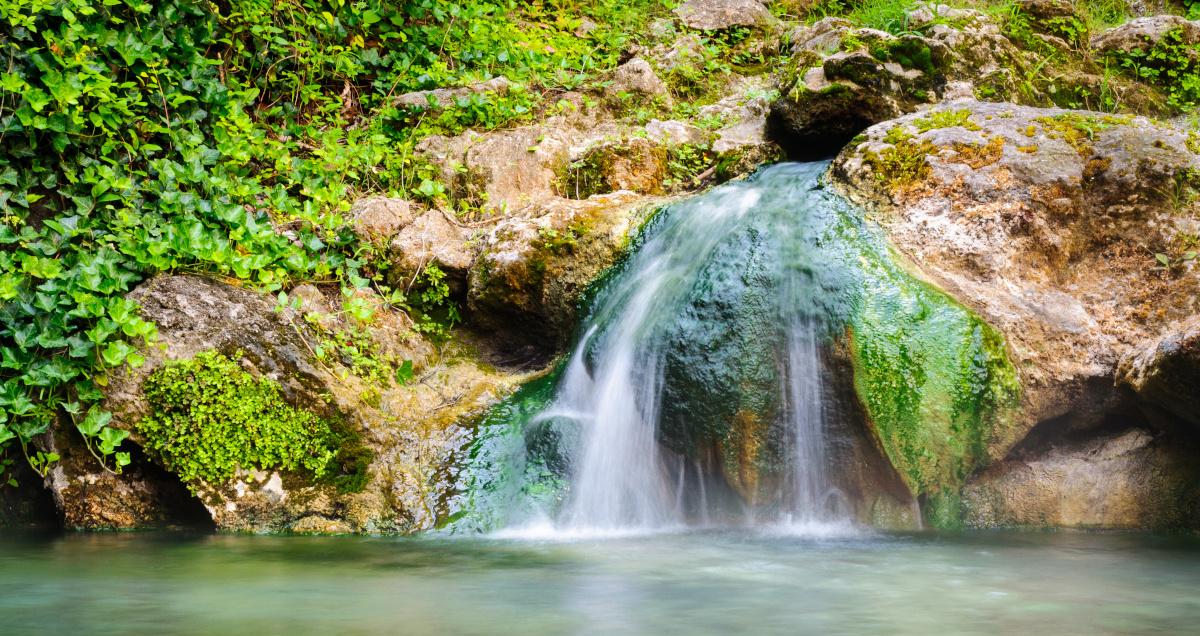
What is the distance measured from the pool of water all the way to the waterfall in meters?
0.37

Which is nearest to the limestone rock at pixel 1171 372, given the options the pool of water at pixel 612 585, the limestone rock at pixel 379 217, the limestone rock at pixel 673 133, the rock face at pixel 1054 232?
the rock face at pixel 1054 232

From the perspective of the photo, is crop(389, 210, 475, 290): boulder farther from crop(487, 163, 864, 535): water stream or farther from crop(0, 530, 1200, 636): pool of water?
crop(0, 530, 1200, 636): pool of water

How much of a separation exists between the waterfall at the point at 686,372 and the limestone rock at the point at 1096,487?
0.88m

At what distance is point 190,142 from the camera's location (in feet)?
18.6

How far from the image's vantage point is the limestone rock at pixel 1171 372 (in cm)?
386

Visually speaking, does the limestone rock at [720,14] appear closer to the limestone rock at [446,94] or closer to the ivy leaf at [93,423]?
the limestone rock at [446,94]

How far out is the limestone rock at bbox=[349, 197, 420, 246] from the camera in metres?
6.09

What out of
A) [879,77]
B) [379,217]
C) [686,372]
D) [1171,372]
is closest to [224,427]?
[379,217]

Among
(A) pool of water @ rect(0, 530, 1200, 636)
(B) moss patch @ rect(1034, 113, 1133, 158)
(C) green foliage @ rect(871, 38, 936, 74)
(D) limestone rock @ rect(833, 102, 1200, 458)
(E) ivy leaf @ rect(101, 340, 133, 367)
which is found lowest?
(A) pool of water @ rect(0, 530, 1200, 636)

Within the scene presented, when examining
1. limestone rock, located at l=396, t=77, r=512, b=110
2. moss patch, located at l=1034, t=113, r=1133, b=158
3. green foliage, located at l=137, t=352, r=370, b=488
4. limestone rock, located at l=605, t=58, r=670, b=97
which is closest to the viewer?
green foliage, located at l=137, t=352, r=370, b=488

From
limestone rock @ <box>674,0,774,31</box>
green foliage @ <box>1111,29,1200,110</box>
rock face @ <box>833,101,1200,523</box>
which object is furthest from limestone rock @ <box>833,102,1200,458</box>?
limestone rock @ <box>674,0,774,31</box>

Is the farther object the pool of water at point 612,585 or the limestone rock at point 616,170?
the limestone rock at point 616,170

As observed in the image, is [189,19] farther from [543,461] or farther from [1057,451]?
[1057,451]

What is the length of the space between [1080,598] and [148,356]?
4345 millimetres
